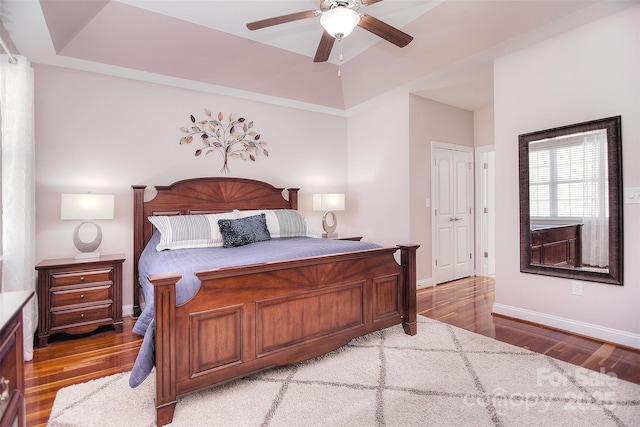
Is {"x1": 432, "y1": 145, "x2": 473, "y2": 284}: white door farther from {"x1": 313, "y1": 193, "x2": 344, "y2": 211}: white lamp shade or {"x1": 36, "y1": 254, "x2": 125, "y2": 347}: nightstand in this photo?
{"x1": 36, "y1": 254, "x2": 125, "y2": 347}: nightstand

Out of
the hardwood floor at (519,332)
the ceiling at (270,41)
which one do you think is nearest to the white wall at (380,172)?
the ceiling at (270,41)

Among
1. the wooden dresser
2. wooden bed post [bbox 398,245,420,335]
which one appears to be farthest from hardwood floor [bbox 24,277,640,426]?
the wooden dresser

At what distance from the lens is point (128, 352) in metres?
2.58

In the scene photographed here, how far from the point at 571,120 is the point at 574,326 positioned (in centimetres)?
183

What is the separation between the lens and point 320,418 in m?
1.72

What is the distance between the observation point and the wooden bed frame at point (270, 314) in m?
1.71

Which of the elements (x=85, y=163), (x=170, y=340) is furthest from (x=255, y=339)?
(x=85, y=163)

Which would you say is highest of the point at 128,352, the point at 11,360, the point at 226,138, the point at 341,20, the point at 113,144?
the point at 341,20

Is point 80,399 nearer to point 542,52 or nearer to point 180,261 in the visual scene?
point 180,261

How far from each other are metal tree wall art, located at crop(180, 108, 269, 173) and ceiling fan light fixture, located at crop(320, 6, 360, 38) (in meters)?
2.31

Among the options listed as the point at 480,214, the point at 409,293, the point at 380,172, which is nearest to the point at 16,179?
the point at 409,293

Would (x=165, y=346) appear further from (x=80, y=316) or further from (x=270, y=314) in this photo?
(x=80, y=316)

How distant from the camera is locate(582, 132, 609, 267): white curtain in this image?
261cm

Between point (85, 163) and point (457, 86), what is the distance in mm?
4426
